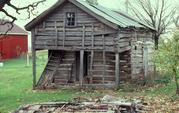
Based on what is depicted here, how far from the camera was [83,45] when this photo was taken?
90.4ft

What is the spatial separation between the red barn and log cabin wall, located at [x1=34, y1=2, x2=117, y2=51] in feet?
76.1

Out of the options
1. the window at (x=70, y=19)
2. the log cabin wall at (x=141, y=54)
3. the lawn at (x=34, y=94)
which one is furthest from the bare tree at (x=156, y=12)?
the lawn at (x=34, y=94)

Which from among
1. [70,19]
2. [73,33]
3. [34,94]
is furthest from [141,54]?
[34,94]

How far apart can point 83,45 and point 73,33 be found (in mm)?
1106

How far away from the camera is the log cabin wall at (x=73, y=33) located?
2708 centimetres

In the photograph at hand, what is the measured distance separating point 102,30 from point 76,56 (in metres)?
3.43

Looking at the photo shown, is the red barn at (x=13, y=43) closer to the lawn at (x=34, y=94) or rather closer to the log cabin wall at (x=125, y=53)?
the lawn at (x=34, y=94)

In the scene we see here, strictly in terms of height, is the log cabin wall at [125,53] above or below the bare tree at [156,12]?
→ below

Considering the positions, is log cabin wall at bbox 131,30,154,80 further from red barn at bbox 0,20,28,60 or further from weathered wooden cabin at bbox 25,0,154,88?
red barn at bbox 0,20,28,60

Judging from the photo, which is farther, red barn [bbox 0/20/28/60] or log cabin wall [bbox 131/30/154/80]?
red barn [bbox 0/20/28/60]

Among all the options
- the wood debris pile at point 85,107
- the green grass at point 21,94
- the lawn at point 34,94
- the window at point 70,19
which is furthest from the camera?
the window at point 70,19

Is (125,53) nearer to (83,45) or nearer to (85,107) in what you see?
(83,45)

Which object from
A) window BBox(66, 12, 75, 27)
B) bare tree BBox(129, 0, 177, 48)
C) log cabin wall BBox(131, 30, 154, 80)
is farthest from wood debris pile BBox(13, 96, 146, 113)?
bare tree BBox(129, 0, 177, 48)

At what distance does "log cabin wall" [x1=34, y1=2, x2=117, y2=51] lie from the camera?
88.8 ft
